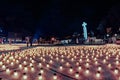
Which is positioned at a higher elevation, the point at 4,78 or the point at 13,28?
the point at 13,28

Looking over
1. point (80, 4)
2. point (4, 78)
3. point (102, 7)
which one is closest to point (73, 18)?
point (80, 4)

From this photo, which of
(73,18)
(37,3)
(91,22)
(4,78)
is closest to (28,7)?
(37,3)

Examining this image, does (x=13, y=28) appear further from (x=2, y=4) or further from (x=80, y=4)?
(x=80, y=4)

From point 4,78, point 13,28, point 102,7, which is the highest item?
point 102,7

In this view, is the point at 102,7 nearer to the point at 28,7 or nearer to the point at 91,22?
the point at 91,22

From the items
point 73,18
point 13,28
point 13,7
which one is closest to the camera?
point 13,28

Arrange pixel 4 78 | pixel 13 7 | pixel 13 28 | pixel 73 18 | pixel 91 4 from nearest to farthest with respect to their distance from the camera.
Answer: pixel 4 78 < pixel 13 28 < pixel 13 7 < pixel 91 4 < pixel 73 18

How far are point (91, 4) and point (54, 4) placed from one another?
760cm

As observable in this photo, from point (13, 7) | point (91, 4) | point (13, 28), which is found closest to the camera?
point (13, 28)

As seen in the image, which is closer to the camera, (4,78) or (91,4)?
(4,78)

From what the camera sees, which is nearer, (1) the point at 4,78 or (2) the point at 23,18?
(1) the point at 4,78

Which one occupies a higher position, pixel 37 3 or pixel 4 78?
pixel 37 3

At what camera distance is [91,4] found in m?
39.9

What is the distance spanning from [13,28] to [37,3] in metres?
Answer: 7.89
